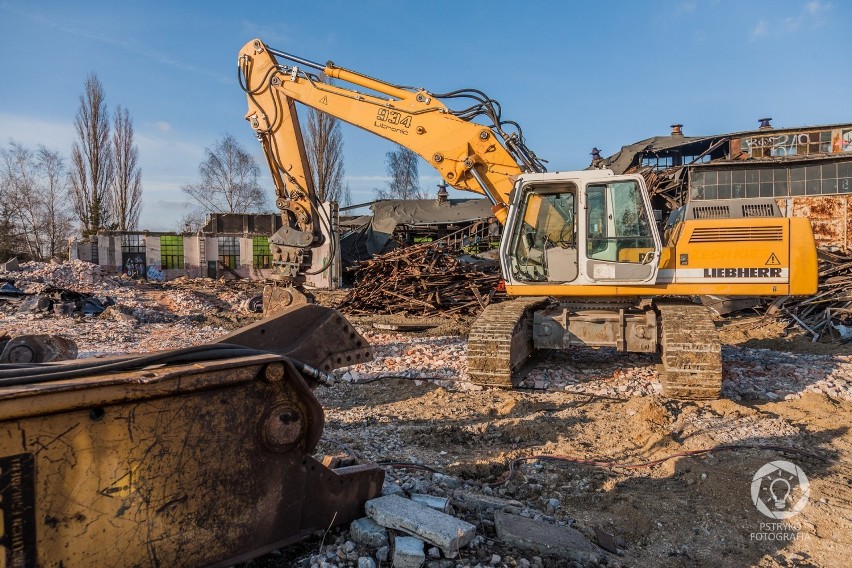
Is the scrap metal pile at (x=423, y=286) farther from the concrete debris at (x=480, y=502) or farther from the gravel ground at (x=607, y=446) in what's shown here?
the concrete debris at (x=480, y=502)

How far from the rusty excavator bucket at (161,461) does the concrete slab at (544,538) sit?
0.85 metres

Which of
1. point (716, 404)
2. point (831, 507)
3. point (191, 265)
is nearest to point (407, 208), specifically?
point (191, 265)

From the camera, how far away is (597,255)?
23.2ft

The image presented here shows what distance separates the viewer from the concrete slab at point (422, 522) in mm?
2533

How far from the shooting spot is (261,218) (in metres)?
30.3

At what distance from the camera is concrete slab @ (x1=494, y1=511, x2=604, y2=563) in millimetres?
2793

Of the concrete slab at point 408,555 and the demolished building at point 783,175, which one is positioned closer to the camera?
the concrete slab at point 408,555

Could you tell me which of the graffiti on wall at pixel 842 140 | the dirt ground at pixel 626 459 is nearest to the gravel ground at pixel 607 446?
the dirt ground at pixel 626 459

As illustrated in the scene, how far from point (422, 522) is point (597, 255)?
5145 mm

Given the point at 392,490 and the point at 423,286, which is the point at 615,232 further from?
the point at 423,286

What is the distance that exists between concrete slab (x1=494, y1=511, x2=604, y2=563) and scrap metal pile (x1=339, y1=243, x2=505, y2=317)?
1095 centimetres

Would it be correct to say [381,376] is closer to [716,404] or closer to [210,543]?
[716,404]

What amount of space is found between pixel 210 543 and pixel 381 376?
548cm

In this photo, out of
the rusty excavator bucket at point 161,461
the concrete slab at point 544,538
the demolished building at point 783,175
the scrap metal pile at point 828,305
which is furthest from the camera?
the demolished building at point 783,175
